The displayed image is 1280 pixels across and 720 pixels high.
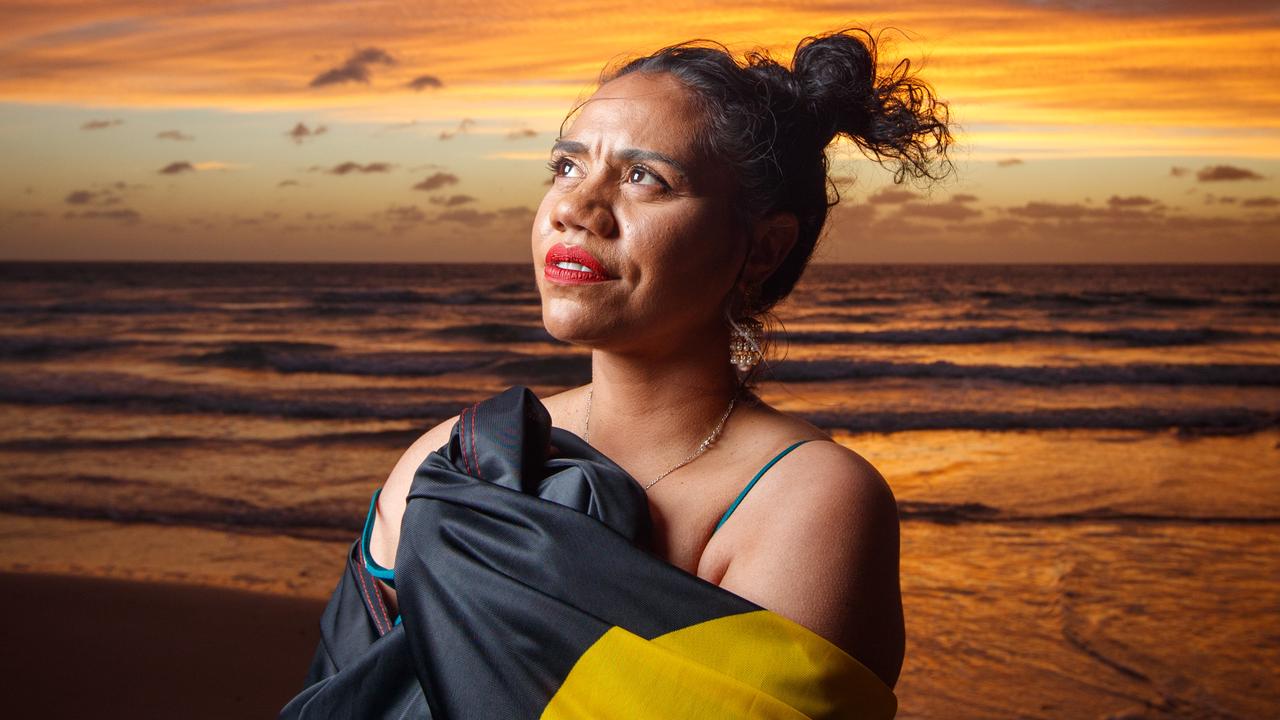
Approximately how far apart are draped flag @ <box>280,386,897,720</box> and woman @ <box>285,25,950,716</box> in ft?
0.07

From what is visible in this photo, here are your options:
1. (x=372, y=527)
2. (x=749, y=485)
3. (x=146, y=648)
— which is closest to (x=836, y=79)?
(x=749, y=485)

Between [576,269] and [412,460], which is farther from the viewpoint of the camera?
[412,460]

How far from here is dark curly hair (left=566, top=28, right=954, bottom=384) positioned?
56.3 inches

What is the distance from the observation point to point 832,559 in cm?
123

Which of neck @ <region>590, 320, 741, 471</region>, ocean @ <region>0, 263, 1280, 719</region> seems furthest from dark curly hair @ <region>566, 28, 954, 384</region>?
ocean @ <region>0, 263, 1280, 719</region>

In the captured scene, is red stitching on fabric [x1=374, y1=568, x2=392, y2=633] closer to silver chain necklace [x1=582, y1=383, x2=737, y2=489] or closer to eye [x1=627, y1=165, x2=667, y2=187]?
silver chain necklace [x1=582, y1=383, x2=737, y2=489]

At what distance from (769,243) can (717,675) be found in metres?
0.64

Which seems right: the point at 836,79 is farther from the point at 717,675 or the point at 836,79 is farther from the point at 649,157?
the point at 717,675

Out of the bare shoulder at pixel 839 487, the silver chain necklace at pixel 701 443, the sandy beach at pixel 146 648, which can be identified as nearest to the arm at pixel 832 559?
the bare shoulder at pixel 839 487

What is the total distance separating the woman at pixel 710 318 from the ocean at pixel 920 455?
234 centimetres

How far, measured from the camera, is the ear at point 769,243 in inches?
58.4

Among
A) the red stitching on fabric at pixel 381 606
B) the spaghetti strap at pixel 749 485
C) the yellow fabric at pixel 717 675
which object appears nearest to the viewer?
the yellow fabric at pixel 717 675

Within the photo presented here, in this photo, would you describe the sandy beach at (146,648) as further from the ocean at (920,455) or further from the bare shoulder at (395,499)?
the bare shoulder at (395,499)

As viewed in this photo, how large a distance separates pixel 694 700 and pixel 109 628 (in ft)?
11.9
